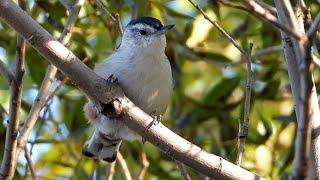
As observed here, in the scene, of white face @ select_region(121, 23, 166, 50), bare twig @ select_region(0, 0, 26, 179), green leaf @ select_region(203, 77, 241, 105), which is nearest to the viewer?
bare twig @ select_region(0, 0, 26, 179)

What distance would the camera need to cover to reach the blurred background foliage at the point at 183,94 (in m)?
3.89

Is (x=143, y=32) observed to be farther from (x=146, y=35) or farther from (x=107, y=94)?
(x=107, y=94)

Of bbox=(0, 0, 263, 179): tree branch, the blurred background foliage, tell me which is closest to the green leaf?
the blurred background foliage

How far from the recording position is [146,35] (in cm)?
347

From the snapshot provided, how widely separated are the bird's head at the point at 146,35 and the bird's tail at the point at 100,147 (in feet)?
1.63

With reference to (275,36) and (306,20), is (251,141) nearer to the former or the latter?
(275,36)

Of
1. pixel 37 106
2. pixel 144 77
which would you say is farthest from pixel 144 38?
pixel 37 106

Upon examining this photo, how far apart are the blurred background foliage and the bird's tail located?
18cm

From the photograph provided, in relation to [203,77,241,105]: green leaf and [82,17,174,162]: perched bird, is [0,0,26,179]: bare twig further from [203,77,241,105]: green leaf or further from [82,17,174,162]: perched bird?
[203,77,241,105]: green leaf

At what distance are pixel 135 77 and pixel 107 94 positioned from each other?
764 mm

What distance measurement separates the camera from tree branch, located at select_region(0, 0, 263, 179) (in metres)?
2.22

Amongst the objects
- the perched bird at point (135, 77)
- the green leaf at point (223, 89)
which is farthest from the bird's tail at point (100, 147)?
the green leaf at point (223, 89)

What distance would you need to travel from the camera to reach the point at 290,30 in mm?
1733

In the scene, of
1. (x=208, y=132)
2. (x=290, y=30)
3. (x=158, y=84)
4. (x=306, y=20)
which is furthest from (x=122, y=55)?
(x=290, y=30)
